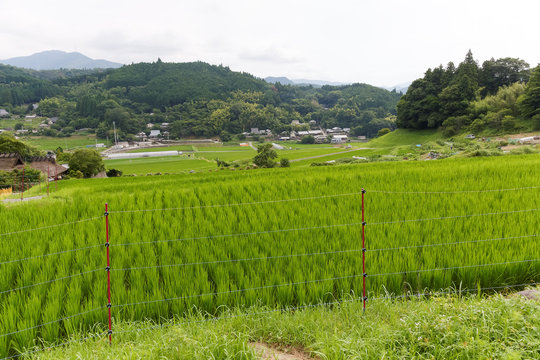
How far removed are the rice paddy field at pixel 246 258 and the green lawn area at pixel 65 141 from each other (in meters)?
103

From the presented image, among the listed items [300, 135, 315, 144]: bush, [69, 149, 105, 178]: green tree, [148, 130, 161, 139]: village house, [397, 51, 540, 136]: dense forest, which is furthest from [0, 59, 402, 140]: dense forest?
[69, 149, 105, 178]: green tree

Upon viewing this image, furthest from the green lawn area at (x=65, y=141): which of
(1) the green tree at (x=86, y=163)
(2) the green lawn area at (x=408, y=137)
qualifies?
(2) the green lawn area at (x=408, y=137)

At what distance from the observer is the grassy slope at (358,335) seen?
85.2 inches

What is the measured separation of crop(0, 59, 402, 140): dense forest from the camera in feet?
386

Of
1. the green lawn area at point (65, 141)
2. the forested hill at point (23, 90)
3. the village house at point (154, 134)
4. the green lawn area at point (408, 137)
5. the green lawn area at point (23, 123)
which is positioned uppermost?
the forested hill at point (23, 90)

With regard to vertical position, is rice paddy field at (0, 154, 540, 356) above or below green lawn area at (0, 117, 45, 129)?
below

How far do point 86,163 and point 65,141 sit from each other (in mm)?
72024

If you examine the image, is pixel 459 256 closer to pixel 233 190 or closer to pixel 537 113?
pixel 233 190

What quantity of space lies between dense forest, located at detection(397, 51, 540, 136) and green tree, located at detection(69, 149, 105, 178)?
51234mm

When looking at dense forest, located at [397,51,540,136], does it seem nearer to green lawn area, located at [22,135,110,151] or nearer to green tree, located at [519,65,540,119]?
green tree, located at [519,65,540,119]

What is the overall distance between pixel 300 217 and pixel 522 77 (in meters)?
72.0

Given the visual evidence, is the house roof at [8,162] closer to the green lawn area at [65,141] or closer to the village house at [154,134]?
the green lawn area at [65,141]

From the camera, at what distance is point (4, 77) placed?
152875 millimetres

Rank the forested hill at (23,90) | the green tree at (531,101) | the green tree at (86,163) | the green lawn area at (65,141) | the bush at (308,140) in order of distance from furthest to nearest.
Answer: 1. the forested hill at (23,90)
2. the bush at (308,140)
3. the green lawn area at (65,141)
4. the green tree at (86,163)
5. the green tree at (531,101)
